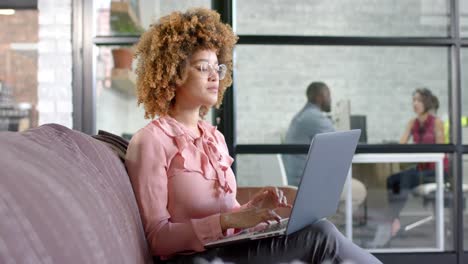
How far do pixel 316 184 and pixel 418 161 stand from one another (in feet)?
7.37

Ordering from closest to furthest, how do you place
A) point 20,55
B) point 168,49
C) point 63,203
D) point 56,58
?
1. point 63,203
2. point 168,49
3. point 56,58
4. point 20,55

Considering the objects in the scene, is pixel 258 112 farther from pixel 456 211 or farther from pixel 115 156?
pixel 115 156

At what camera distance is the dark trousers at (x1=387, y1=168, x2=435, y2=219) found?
146 inches

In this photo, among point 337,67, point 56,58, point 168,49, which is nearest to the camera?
point 168,49

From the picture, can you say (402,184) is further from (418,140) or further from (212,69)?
(212,69)

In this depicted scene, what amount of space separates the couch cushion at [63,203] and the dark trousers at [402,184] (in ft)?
8.04

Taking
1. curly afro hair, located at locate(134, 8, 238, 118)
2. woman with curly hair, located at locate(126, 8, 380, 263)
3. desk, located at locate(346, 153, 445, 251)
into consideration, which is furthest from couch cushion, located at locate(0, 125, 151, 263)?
desk, located at locate(346, 153, 445, 251)

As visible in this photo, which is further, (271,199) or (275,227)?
(271,199)

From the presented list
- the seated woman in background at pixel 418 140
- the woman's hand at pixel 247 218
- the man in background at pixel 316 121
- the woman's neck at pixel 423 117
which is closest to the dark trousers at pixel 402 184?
the seated woman in background at pixel 418 140

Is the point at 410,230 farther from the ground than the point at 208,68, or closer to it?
closer to it

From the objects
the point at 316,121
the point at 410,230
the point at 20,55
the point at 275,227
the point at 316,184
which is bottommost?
the point at 410,230

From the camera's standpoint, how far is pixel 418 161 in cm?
369

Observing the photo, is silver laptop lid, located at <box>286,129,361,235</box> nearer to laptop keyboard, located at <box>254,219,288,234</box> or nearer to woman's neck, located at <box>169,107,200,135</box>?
laptop keyboard, located at <box>254,219,288,234</box>

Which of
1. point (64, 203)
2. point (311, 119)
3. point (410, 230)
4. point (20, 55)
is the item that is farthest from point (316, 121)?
point (64, 203)
